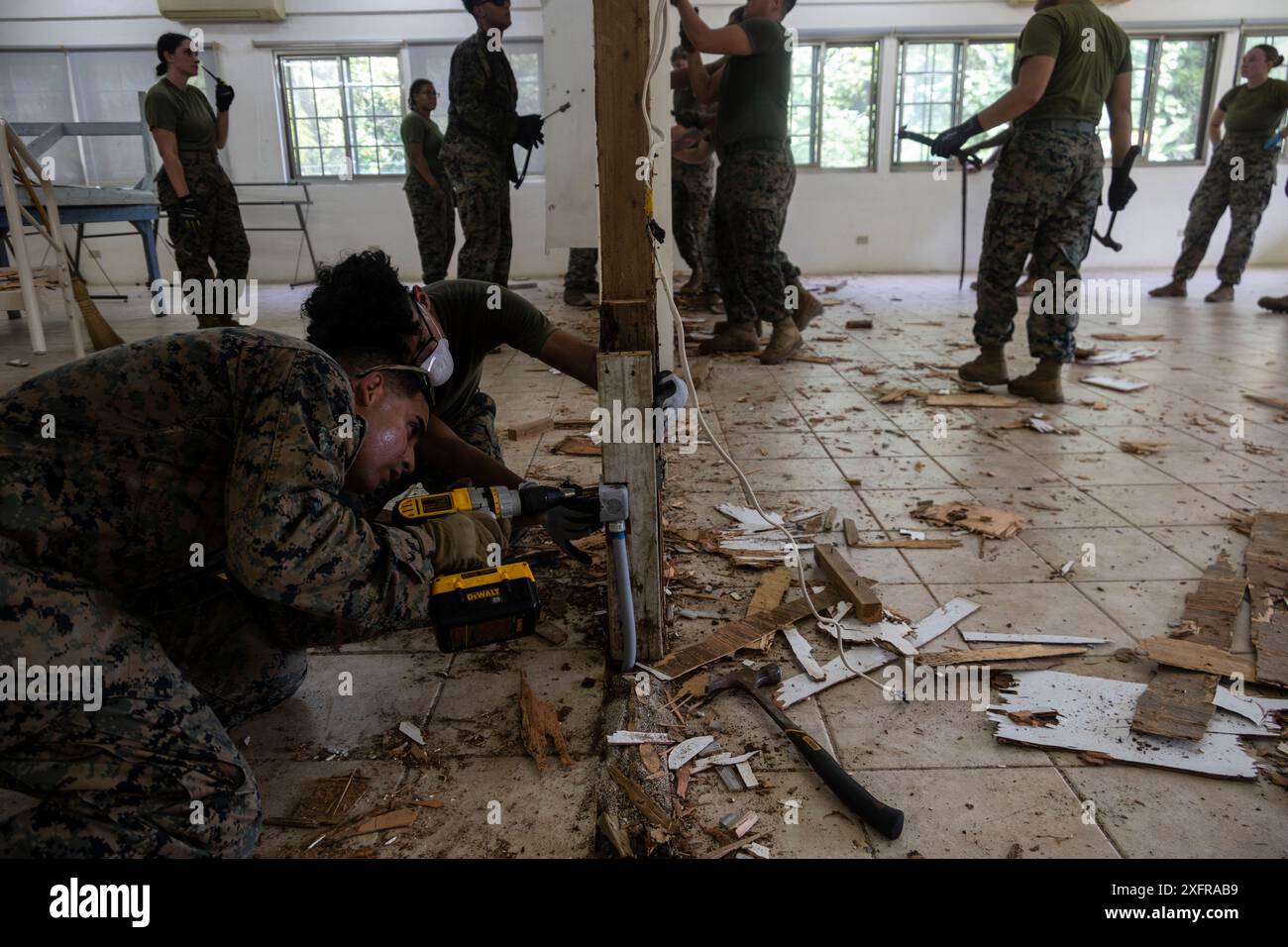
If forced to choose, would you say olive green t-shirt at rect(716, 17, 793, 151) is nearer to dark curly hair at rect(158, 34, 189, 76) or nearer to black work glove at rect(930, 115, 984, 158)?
black work glove at rect(930, 115, 984, 158)

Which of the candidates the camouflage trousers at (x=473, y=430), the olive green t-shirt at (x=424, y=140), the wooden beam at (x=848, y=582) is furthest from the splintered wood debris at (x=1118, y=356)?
the olive green t-shirt at (x=424, y=140)

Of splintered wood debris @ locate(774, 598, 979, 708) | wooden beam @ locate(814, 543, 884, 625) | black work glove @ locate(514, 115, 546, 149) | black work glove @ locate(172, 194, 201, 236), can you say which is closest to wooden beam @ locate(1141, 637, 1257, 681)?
splintered wood debris @ locate(774, 598, 979, 708)

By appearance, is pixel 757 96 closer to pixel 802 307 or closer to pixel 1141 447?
pixel 802 307

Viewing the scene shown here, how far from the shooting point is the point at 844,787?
4.72 ft

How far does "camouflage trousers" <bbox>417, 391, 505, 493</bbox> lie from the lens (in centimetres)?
233

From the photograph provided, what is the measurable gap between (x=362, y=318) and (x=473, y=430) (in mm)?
907

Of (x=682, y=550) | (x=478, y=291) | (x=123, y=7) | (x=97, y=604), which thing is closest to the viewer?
(x=97, y=604)

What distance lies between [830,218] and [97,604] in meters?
9.84

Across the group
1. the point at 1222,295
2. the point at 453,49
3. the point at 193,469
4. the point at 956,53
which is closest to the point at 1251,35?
the point at 956,53

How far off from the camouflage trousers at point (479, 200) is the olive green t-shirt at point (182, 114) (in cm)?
157


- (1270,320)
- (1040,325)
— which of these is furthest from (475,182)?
(1270,320)

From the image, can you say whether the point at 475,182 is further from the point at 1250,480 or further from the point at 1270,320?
the point at 1270,320

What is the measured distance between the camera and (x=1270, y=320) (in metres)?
6.25

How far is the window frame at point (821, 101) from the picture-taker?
9.33m
